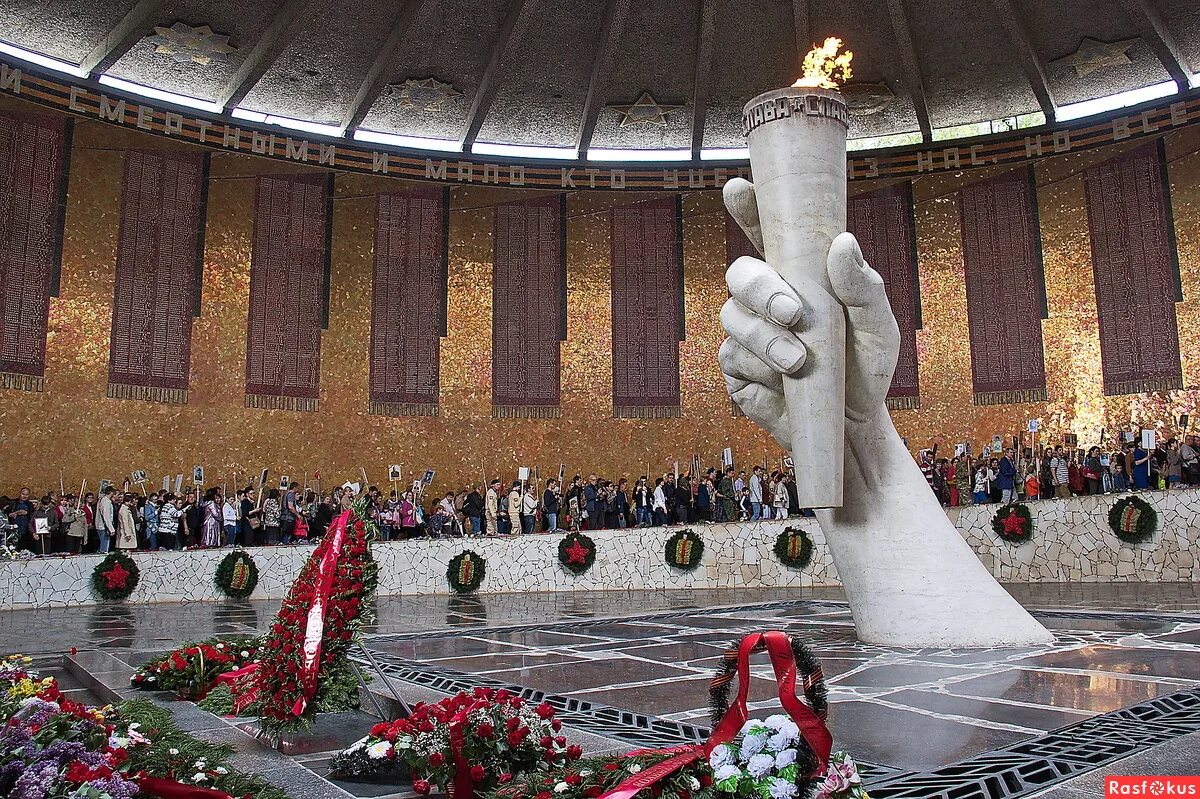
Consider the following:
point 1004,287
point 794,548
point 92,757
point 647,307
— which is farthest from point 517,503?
point 92,757

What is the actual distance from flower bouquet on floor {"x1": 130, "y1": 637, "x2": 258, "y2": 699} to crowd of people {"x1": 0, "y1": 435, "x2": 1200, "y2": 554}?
8217 millimetres

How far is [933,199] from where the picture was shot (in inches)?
747

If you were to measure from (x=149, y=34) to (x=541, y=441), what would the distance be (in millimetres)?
10182

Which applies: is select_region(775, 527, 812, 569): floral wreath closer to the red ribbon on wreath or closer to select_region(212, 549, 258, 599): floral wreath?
select_region(212, 549, 258, 599): floral wreath

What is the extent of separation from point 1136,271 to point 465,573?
13121 millimetres

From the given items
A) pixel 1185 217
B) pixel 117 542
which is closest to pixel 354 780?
pixel 117 542

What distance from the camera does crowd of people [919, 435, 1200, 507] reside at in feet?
45.7

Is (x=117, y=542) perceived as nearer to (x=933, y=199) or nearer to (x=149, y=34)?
(x=149, y=34)

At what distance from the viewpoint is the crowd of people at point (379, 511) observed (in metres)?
14.0

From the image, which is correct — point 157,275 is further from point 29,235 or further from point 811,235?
point 811,235

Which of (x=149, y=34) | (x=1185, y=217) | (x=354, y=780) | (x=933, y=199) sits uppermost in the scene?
(x=149, y=34)

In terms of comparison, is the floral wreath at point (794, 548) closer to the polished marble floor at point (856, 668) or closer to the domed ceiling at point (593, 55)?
the polished marble floor at point (856, 668)

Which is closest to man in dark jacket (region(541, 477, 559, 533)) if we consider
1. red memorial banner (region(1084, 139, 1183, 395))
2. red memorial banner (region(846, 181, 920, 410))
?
red memorial banner (region(846, 181, 920, 410))

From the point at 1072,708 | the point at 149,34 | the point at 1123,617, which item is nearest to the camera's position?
the point at 1072,708
